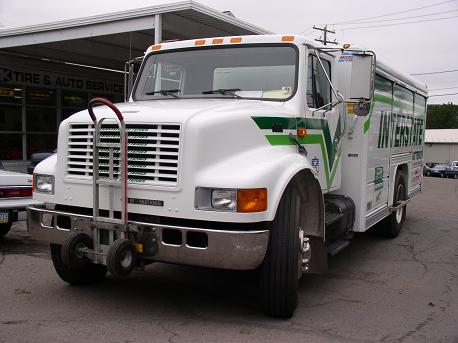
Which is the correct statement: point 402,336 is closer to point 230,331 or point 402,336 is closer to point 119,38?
point 230,331

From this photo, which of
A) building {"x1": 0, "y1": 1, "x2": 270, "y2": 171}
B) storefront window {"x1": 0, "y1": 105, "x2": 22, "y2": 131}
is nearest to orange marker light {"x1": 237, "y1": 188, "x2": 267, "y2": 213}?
building {"x1": 0, "y1": 1, "x2": 270, "y2": 171}

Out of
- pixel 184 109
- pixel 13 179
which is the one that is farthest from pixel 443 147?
pixel 184 109

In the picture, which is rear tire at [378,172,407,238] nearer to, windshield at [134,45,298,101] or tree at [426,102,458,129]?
windshield at [134,45,298,101]

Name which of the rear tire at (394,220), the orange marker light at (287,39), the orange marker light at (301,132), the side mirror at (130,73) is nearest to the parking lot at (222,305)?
the rear tire at (394,220)

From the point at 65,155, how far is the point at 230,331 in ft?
7.10

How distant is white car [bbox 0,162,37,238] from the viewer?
24.2 ft

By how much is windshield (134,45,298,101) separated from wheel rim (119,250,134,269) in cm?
189

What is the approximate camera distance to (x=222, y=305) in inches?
203

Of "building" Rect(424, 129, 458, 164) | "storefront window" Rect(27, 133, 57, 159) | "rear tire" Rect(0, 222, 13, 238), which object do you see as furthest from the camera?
"building" Rect(424, 129, 458, 164)

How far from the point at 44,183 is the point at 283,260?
2.38 m

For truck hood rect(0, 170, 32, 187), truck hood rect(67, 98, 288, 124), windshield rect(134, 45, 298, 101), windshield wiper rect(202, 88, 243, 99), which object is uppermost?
windshield rect(134, 45, 298, 101)

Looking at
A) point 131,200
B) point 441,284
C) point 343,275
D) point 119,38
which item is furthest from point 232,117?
point 119,38

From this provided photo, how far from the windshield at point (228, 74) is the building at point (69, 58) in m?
5.24

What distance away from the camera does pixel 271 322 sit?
4.69 meters
